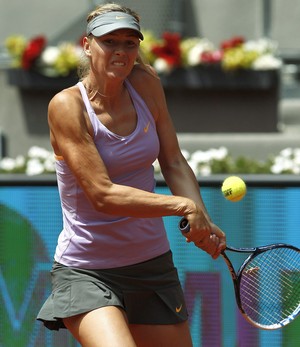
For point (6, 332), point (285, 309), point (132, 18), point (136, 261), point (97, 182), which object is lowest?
point (6, 332)

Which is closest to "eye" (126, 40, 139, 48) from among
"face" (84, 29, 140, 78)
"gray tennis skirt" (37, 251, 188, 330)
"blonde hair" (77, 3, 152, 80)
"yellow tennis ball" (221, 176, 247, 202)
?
"face" (84, 29, 140, 78)

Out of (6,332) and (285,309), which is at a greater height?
(285,309)

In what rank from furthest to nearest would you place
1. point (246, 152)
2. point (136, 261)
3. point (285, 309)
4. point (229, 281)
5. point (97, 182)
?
1. point (246, 152)
2. point (229, 281)
3. point (285, 309)
4. point (136, 261)
5. point (97, 182)

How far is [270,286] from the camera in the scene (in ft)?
14.1

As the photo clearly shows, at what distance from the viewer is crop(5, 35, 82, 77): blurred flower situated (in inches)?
358

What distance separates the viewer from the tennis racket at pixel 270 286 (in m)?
3.97

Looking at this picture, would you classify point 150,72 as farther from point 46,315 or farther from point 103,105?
point 46,315

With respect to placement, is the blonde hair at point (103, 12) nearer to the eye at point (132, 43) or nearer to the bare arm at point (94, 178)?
the eye at point (132, 43)

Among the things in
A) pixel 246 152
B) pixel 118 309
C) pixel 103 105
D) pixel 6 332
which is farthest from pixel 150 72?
pixel 246 152

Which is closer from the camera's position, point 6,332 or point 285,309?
point 285,309

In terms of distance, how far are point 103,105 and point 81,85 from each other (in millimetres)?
114

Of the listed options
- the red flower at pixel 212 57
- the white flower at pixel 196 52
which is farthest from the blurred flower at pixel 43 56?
the red flower at pixel 212 57

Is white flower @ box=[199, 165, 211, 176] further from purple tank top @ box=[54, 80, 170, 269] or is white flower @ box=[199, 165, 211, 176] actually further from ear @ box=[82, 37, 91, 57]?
ear @ box=[82, 37, 91, 57]

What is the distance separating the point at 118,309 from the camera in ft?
12.2
